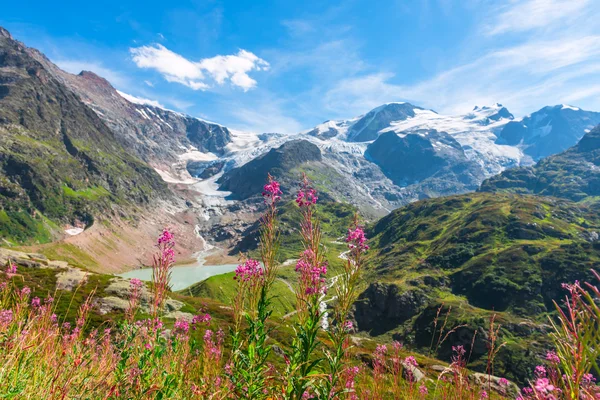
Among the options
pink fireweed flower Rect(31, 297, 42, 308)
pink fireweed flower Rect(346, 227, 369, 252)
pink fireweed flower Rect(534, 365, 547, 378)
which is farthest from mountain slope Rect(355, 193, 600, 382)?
pink fireweed flower Rect(31, 297, 42, 308)

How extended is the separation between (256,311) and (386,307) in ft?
460

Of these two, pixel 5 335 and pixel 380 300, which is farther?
pixel 380 300

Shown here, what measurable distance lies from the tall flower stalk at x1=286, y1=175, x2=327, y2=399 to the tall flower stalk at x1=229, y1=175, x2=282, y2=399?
1.63ft

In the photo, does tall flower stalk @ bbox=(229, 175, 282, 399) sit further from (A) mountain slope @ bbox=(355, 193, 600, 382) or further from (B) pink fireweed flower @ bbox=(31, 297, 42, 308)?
(A) mountain slope @ bbox=(355, 193, 600, 382)

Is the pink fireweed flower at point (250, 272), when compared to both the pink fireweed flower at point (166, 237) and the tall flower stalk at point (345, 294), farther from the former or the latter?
the tall flower stalk at point (345, 294)

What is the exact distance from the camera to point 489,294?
147 m

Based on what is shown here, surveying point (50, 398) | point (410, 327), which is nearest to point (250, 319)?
point (50, 398)

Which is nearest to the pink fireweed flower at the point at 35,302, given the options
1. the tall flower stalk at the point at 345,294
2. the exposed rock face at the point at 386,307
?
the tall flower stalk at the point at 345,294

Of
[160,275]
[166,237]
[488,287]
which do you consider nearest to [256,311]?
[160,275]

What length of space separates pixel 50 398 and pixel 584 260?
635ft

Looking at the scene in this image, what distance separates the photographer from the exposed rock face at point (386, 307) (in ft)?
430

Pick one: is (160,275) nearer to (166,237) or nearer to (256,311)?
(166,237)

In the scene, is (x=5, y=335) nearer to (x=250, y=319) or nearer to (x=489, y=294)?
(x=250, y=319)

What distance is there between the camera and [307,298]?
5898mm
